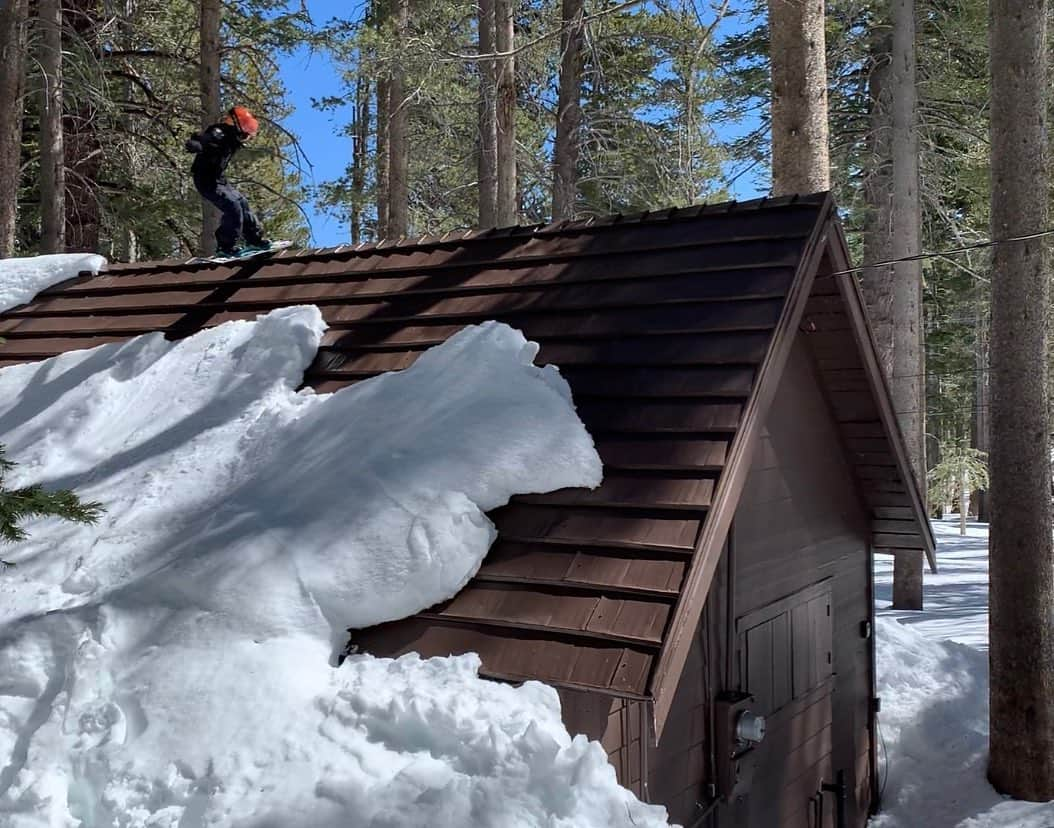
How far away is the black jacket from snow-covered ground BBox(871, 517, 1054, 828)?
8352 mm

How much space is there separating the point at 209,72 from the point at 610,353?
11.5m

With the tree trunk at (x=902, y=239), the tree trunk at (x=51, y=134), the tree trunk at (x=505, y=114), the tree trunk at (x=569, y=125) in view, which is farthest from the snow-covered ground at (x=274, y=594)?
the tree trunk at (x=569, y=125)

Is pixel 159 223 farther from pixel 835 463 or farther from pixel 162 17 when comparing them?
pixel 835 463

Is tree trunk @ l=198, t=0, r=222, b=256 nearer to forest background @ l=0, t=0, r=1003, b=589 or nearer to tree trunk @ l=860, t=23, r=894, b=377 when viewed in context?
forest background @ l=0, t=0, r=1003, b=589

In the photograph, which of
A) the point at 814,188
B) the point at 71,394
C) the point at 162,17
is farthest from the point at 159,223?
the point at 814,188

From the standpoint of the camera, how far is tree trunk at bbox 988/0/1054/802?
26.2 feet

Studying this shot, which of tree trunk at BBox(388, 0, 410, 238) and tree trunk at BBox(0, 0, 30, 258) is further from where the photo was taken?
tree trunk at BBox(388, 0, 410, 238)

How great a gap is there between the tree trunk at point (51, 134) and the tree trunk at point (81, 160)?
47.9 inches

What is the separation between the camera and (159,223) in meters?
15.5

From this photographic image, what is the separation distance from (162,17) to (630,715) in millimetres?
16416

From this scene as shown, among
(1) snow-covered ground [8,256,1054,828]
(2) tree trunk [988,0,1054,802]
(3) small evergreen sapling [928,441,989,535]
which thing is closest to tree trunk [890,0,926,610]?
(2) tree trunk [988,0,1054,802]

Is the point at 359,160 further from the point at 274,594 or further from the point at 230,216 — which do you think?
the point at 274,594

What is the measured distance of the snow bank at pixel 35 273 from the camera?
795 cm

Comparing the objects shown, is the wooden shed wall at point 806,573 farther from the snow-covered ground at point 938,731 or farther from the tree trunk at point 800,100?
the tree trunk at point 800,100
